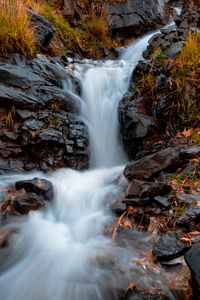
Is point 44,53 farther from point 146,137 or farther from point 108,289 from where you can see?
point 108,289

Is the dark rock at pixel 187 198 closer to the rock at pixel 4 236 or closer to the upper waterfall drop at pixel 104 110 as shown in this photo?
the rock at pixel 4 236

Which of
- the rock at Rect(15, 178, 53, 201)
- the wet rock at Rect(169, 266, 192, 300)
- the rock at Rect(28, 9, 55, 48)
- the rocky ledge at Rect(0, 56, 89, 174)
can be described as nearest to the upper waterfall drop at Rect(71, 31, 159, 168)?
the rocky ledge at Rect(0, 56, 89, 174)

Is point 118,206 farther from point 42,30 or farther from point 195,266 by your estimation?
point 42,30

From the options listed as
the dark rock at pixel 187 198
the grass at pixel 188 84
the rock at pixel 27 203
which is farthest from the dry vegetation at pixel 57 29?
the dark rock at pixel 187 198

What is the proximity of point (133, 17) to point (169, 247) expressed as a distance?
798 centimetres

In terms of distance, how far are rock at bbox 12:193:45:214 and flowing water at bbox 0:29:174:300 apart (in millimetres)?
67

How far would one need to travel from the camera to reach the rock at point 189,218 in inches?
112

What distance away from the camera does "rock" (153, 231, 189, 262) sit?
2.54 meters

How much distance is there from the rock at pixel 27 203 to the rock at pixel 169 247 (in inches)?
52.2

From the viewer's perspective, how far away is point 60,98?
5090 mm

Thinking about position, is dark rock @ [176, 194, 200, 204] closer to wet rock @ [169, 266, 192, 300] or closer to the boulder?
the boulder

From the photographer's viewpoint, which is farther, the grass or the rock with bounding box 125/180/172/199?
the grass

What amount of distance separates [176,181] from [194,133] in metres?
1.23

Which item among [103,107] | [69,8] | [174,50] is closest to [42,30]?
[103,107]
